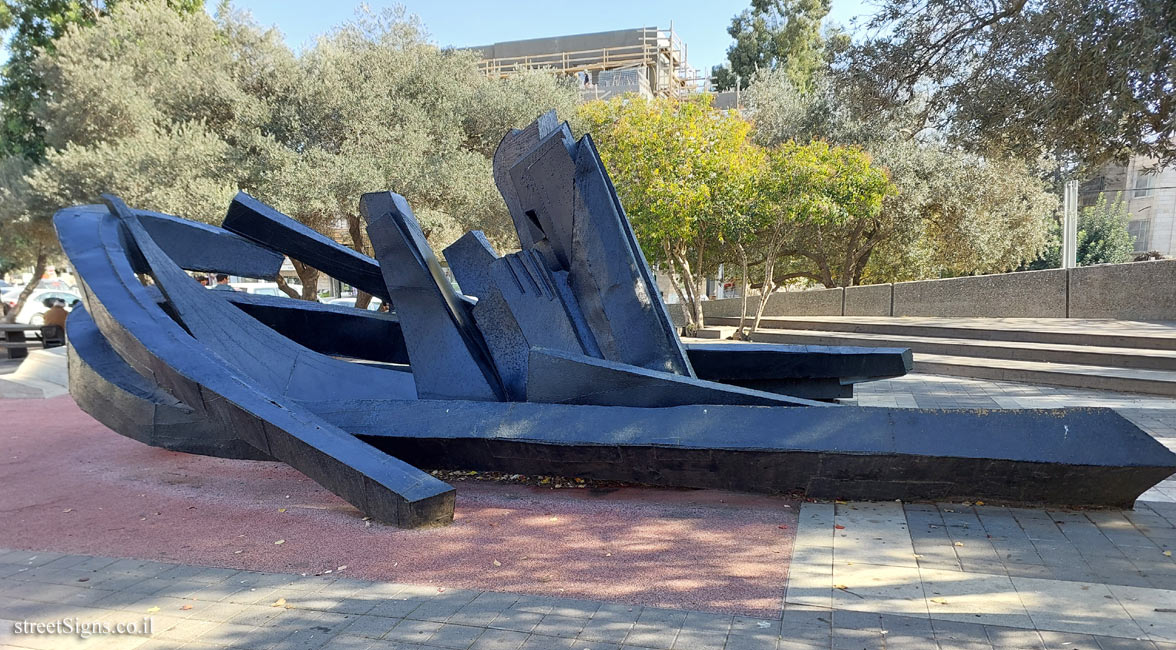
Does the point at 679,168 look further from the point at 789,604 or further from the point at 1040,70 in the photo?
the point at 789,604

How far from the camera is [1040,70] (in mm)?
8891

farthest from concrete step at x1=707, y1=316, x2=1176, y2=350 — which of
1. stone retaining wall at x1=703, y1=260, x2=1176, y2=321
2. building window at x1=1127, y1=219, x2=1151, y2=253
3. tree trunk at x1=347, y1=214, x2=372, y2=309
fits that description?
building window at x1=1127, y1=219, x2=1151, y2=253

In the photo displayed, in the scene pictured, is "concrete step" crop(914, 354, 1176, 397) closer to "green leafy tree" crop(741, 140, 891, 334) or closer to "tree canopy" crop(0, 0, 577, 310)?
"green leafy tree" crop(741, 140, 891, 334)

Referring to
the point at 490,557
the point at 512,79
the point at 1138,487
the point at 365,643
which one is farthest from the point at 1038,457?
the point at 512,79

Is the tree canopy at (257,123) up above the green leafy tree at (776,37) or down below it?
below

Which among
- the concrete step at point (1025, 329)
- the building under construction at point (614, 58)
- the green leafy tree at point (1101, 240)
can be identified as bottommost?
the concrete step at point (1025, 329)

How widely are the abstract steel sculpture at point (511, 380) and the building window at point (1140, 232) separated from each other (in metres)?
43.6

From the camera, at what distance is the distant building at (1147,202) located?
37.8 metres

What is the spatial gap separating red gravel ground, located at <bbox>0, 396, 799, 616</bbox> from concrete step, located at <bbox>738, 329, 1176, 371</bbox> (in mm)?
6851

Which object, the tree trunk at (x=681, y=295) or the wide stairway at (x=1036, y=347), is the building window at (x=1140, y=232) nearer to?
the wide stairway at (x=1036, y=347)

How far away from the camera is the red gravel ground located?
383cm

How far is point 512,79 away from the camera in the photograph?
1928cm

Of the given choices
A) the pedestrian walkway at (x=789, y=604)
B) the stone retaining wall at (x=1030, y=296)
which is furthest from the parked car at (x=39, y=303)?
the pedestrian walkway at (x=789, y=604)

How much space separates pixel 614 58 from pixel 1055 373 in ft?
94.9
